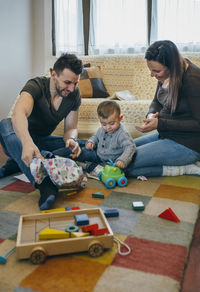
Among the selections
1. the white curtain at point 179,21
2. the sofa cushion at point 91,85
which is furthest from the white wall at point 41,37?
the white curtain at point 179,21

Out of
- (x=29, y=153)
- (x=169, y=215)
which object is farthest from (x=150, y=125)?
(x=29, y=153)

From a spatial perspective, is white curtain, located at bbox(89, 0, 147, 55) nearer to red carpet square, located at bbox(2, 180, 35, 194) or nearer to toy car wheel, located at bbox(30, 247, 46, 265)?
red carpet square, located at bbox(2, 180, 35, 194)

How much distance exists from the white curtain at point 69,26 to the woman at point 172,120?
2.32 metres

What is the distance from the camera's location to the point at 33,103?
5.53 ft

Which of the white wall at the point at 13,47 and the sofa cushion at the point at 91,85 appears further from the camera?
the white wall at the point at 13,47

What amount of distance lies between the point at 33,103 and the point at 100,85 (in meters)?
1.51

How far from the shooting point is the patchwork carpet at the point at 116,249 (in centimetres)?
91

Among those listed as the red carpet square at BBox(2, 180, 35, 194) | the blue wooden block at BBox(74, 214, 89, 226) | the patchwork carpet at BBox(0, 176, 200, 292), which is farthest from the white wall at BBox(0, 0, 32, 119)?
the blue wooden block at BBox(74, 214, 89, 226)

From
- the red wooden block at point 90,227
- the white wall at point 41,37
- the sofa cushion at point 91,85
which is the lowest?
the red wooden block at point 90,227

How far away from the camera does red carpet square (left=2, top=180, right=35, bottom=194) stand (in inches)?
66.2

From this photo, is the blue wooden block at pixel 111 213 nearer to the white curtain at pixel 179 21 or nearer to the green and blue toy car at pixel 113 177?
the green and blue toy car at pixel 113 177

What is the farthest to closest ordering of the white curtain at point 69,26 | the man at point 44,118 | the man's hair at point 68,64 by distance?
the white curtain at point 69,26, the man's hair at point 68,64, the man at point 44,118

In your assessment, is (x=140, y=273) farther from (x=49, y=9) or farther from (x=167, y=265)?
(x=49, y=9)

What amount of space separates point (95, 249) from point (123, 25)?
3.24 metres
